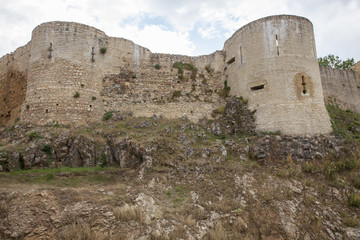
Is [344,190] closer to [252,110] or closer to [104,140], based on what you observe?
[252,110]

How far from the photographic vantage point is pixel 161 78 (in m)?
17.2

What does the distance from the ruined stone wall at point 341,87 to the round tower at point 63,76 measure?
16999 mm

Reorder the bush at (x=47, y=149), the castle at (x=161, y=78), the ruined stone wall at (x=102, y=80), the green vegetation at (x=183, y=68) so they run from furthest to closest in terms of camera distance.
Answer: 1. the green vegetation at (x=183, y=68)
2. the ruined stone wall at (x=102, y=80)
3. the castle at (x=161, y=78)
4. the bush at (x=47, y=149)

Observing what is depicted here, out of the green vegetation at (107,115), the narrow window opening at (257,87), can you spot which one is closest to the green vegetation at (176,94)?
the green vegetation at (107,115)

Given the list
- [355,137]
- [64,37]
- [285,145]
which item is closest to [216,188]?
[285,145]

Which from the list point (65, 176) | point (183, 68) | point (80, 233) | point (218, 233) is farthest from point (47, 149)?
point (183, 68)

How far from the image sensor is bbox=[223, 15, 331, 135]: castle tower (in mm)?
13583

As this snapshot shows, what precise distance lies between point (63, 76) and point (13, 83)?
5.01 meters

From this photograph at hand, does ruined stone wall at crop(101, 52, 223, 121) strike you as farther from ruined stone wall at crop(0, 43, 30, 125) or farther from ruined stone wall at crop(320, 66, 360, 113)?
ruined stone wall at crop(320, 66, 360, 113)

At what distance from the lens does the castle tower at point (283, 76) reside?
1358 cm

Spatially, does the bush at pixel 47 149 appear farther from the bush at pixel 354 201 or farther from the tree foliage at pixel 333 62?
the tree foliage at pixel 333 62

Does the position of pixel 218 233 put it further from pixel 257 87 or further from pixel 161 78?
pixel 161 78

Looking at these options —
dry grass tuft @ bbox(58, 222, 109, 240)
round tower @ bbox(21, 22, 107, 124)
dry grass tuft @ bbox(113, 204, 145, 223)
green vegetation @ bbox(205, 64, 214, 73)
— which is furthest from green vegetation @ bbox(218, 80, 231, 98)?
dry grass tuft @ bbox(58, 222, 109, 240)

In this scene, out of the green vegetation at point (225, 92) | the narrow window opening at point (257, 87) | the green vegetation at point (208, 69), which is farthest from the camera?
the green vegetation at point (208, 69)
